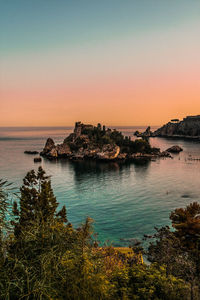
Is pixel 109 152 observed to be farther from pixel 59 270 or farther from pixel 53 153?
pixel 59 270

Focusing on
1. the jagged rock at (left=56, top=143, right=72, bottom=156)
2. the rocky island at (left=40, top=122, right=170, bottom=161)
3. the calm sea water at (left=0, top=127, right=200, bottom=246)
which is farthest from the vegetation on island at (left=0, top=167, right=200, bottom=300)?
the jagged rock at (left=56, top=143, right=72, bottom=156)

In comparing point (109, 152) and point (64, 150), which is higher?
point (64, 150)

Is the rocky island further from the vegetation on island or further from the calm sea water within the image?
the vegetation on island

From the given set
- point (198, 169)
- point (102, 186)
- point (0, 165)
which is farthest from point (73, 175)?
point (198, 169)

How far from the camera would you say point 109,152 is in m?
154

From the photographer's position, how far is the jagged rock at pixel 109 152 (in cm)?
15088

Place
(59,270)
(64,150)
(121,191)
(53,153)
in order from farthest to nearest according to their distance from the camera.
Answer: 1. (64,150)
2. (53,153)
3. (121,191)
4. (59,270)

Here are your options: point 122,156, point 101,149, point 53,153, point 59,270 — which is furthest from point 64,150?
point 59,270

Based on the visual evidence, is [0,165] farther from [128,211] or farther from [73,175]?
[128,211]

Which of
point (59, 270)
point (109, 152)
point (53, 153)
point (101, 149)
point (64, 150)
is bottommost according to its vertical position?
point (53, 153)

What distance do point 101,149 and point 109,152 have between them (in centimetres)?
944

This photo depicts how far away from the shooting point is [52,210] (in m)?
40.4

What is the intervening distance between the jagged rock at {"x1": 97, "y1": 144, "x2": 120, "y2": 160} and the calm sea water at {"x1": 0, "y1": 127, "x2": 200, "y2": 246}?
13.1 m

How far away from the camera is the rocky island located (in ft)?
511
